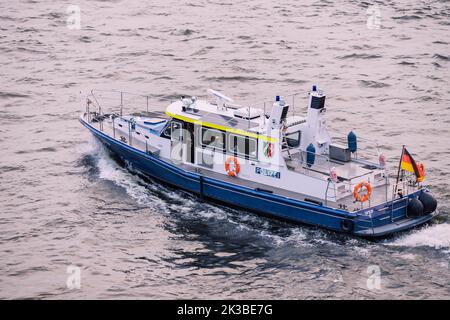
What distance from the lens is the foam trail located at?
86.1 feet

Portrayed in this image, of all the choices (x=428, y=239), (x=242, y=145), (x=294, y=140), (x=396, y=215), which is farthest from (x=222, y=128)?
(x=428, y=239)

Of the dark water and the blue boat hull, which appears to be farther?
the blue boat hull

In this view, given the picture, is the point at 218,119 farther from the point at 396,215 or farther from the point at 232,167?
the point at 396,215

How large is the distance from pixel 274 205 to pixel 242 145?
250 cm

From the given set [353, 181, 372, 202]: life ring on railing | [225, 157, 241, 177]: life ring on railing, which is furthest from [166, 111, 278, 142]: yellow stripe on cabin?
[353, 181, 372, 202]: life ring on railing

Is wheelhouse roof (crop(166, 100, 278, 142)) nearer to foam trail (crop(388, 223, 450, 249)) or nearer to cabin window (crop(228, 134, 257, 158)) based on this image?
cabin window (crop(228, 134, 257, 158))

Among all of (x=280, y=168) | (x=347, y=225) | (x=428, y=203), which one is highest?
(x=280, y=168)

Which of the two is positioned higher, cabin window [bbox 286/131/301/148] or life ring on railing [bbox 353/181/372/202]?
cabin window [bbox 286/131/301/148]

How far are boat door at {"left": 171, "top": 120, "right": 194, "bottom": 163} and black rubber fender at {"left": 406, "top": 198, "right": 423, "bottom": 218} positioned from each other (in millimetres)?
8313

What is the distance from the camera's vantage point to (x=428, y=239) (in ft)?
87.0

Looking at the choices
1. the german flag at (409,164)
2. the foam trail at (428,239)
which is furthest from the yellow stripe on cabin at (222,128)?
the foam trail at (428,239)
